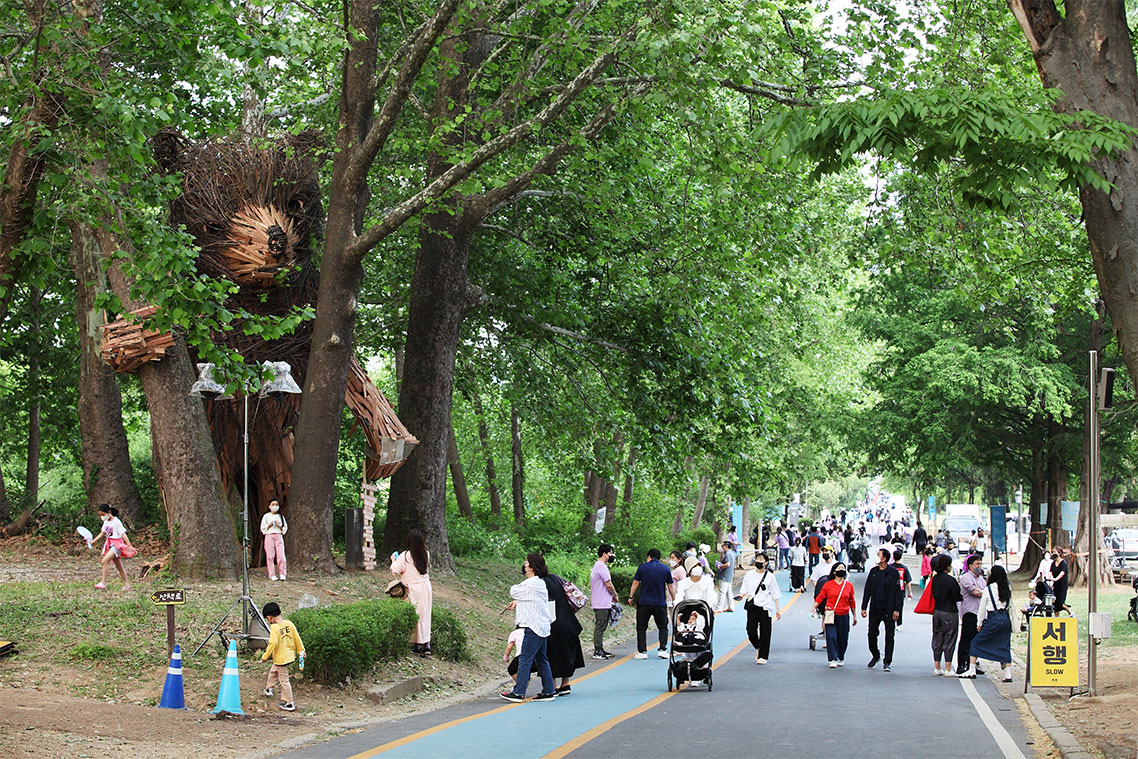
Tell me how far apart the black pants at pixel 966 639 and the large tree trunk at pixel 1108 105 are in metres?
9.21

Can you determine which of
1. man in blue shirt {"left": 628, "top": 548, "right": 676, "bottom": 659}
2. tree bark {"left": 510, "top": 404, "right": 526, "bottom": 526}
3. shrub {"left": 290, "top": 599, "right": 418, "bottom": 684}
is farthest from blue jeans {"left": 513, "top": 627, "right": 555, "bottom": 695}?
tree bark {"left": 510, "top": 404, "right": 526, "bottom": 526}

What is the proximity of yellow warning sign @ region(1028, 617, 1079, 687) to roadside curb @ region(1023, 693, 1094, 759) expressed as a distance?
31 centimetres

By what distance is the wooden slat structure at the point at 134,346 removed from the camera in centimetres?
1578

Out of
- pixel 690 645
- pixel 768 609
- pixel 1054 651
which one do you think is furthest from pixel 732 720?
pixel 768 609

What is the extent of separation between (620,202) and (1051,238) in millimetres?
6989

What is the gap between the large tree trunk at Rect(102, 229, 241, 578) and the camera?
15.5 metres

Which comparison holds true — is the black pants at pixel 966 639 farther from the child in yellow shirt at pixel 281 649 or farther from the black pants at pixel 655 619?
the child in yellow shirt at pixel 281 649

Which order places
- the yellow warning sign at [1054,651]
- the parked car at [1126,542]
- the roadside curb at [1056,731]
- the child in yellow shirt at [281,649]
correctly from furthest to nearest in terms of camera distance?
the parked car at [1126,542] < the yellow warning sign at [1054,651] < the child in yellow shirt at [281,649] < the roadside curb at [1056,731]

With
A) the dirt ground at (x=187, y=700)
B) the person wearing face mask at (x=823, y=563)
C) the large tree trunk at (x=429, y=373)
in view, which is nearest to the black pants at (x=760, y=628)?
the dirt ground at (x=187, y=700)

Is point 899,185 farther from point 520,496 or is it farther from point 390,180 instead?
point 520,496

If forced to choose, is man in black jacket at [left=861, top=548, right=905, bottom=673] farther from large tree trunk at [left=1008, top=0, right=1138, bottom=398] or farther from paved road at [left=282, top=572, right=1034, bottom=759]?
large tree trunk at [left=1008, top=0, right=1138, bottom=398]

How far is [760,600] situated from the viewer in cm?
1762

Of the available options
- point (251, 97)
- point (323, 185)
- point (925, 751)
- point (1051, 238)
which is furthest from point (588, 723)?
point (323, 185)

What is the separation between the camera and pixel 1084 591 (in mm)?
32219
